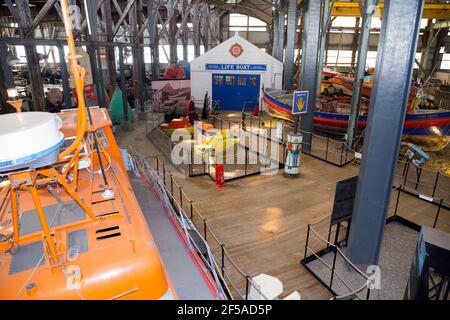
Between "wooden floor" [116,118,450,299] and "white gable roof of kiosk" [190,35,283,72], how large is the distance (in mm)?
11167

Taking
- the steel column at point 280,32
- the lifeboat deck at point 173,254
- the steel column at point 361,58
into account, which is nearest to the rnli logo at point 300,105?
the steel column at point 361,58

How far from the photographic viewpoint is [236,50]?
844 inches

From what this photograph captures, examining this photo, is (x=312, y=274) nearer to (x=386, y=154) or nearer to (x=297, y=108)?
(x=386, y=154)

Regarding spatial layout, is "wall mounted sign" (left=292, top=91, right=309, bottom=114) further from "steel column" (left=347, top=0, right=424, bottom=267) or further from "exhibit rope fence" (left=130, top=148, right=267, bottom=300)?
"steel column" (left=347, top=0, right=424, bottom=267)

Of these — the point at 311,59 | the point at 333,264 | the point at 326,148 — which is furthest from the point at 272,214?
the point at 311,59

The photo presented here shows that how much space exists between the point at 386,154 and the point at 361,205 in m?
1.07

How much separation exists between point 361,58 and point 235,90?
10.9 metres

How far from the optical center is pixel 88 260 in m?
4.01

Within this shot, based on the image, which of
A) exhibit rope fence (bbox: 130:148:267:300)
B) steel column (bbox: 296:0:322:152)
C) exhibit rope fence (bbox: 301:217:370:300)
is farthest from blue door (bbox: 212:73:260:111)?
exhibit rope fence (bbox: 301:217:370:300)

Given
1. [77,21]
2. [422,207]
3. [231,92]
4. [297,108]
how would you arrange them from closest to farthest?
[422,207] < [297,108] < [77,21] < [231,92]

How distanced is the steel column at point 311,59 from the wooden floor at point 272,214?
1982mm

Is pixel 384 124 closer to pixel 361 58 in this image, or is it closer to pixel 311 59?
pixel 311 59

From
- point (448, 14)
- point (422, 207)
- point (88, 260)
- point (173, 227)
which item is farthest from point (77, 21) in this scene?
point (448, 14)

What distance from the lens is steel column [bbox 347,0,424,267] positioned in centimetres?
512
